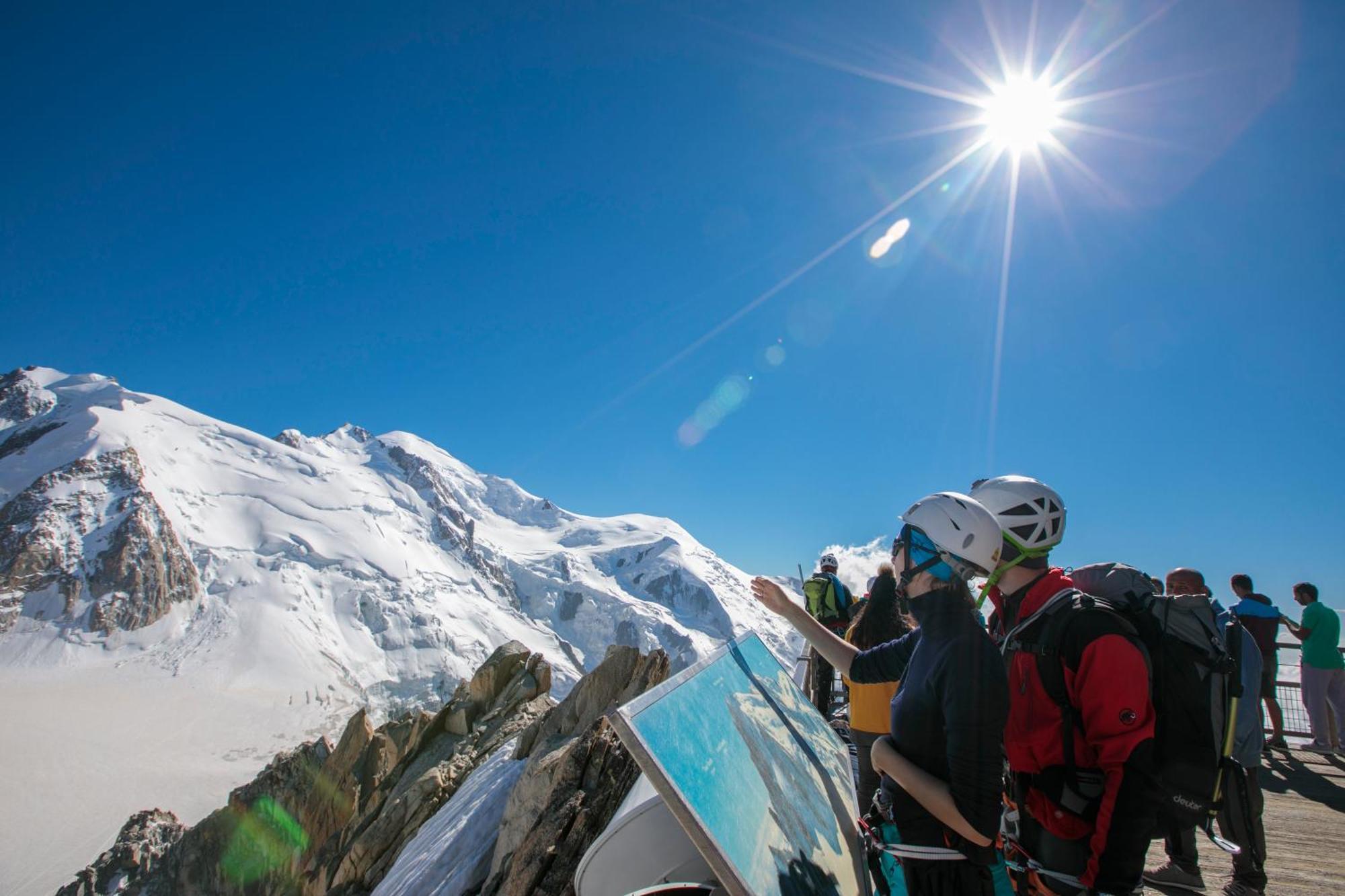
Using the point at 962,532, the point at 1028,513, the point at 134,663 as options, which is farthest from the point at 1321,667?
the point at 134,663

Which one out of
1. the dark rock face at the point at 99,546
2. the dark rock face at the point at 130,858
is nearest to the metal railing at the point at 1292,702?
the dark rock face at the point at 130,858

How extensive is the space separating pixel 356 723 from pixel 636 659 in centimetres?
2289

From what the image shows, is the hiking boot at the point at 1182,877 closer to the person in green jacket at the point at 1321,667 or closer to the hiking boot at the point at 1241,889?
the hiking boot at the point at 1241,889

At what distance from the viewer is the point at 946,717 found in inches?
116

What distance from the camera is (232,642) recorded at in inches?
6742

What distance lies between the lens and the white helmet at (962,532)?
Answer: 3400 mm

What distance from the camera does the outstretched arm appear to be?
4594 mm

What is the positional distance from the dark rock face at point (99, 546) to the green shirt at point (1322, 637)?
23438 cm

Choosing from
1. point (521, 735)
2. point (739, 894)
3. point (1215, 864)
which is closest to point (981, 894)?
point (739, 894)

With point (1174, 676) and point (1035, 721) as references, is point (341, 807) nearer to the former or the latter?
point (1035, 721)

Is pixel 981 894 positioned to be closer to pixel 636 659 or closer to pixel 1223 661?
pixel 1223 661

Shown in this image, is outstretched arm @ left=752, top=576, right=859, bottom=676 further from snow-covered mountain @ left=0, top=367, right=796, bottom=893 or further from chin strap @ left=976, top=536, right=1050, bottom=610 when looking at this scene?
snow-covered mountain @ left=0, top=367, right=796, bottom=893

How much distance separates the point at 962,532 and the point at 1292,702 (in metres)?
14.1

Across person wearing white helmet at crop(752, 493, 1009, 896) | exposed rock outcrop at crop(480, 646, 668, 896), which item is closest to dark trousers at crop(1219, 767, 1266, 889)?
person wearing white helmet at crop(752, 493, 1009, 896)
